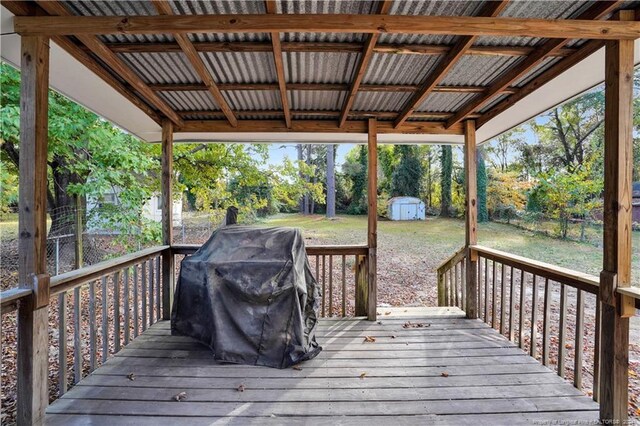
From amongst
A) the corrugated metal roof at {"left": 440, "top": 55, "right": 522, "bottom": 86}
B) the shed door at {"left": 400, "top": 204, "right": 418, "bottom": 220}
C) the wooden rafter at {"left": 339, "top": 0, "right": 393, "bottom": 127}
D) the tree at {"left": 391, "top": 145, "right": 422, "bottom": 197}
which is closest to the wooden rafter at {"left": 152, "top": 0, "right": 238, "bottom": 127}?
the wooden rafter at {"left": 339, "top": 0, "right": 393, "bottom": 127}

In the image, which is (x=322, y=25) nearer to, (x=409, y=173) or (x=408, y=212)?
(x=408, y=212)

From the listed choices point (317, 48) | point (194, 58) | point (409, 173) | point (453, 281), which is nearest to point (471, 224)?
point (453, 281)

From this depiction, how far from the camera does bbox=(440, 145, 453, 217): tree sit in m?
16.9

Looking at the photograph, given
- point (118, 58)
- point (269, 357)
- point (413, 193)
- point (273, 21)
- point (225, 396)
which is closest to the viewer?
point (273, 21)

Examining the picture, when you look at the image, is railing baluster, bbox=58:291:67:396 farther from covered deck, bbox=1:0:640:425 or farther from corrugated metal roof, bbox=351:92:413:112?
corrugated metal roof, bbox=351:92:413:112

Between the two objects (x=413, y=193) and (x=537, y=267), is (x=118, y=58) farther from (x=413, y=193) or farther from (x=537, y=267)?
(x=413, y=193)

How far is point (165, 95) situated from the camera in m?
3.35

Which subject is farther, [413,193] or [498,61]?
[413,193]

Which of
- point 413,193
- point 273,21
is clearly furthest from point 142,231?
point 413,193

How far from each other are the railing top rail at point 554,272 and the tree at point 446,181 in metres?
14.1

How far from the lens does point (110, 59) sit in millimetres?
2428

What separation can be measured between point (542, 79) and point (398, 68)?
1299mm

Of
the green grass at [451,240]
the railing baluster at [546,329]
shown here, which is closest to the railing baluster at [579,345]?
the railing baluster at [546,329]

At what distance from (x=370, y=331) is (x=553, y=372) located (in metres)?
1.62
